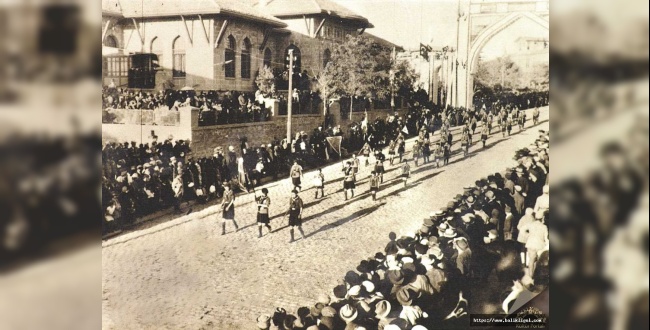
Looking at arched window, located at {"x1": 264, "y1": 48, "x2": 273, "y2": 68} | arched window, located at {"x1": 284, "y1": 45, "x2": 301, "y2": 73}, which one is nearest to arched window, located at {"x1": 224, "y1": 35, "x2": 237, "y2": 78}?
arched window, located at {"x1": 264, "y1": 48, "x2": 273, "y2": 68}

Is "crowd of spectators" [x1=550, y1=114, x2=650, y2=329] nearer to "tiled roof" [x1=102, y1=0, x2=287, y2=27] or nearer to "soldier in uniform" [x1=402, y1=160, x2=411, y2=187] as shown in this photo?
"soldier in uniform" [x1=402, y1=160, x2=411, y2=187]

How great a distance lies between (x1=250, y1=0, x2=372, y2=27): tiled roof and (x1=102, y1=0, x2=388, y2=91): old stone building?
0.01 metres

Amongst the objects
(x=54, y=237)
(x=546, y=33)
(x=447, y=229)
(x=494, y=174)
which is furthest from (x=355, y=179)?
(x=54, y=237)

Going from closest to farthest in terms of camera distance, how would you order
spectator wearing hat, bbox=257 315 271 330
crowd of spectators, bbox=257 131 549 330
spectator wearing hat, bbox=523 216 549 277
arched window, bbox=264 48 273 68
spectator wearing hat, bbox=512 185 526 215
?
crowd of spectators, bbox=257 131 549 330 → spectator wearing hat, bbox=257 315 271 330 → spectator wearing hat, bbox=523 216 549 277 → spectator wearing hat, bbox=512 185 526 215 → arched window, bbox=264 48 273 68

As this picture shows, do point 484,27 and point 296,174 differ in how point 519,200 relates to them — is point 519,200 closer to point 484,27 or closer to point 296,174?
point 484,27

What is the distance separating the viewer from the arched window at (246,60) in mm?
6133

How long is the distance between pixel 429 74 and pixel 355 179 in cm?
144

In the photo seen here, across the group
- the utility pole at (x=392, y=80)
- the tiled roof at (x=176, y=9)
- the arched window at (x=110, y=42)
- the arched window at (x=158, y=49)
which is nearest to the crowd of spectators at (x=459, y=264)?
the utility pole at (x=392, y=80)

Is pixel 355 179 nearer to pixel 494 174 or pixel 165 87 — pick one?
pixel 494 174

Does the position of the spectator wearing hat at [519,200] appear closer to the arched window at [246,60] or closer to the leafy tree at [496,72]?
the leafy tree at [496,72]

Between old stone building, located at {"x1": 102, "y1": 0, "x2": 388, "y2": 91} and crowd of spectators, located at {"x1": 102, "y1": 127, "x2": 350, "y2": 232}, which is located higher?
old stone building, located at {"x1": 102, "y1": 0, "x2": 388, "y2": 91}

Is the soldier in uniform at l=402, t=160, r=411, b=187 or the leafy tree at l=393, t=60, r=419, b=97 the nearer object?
the soldier in uniform at l=402, t=160, r=411, b=187

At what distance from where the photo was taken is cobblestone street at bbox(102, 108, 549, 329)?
5.81m

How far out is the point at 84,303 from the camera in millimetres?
5855
